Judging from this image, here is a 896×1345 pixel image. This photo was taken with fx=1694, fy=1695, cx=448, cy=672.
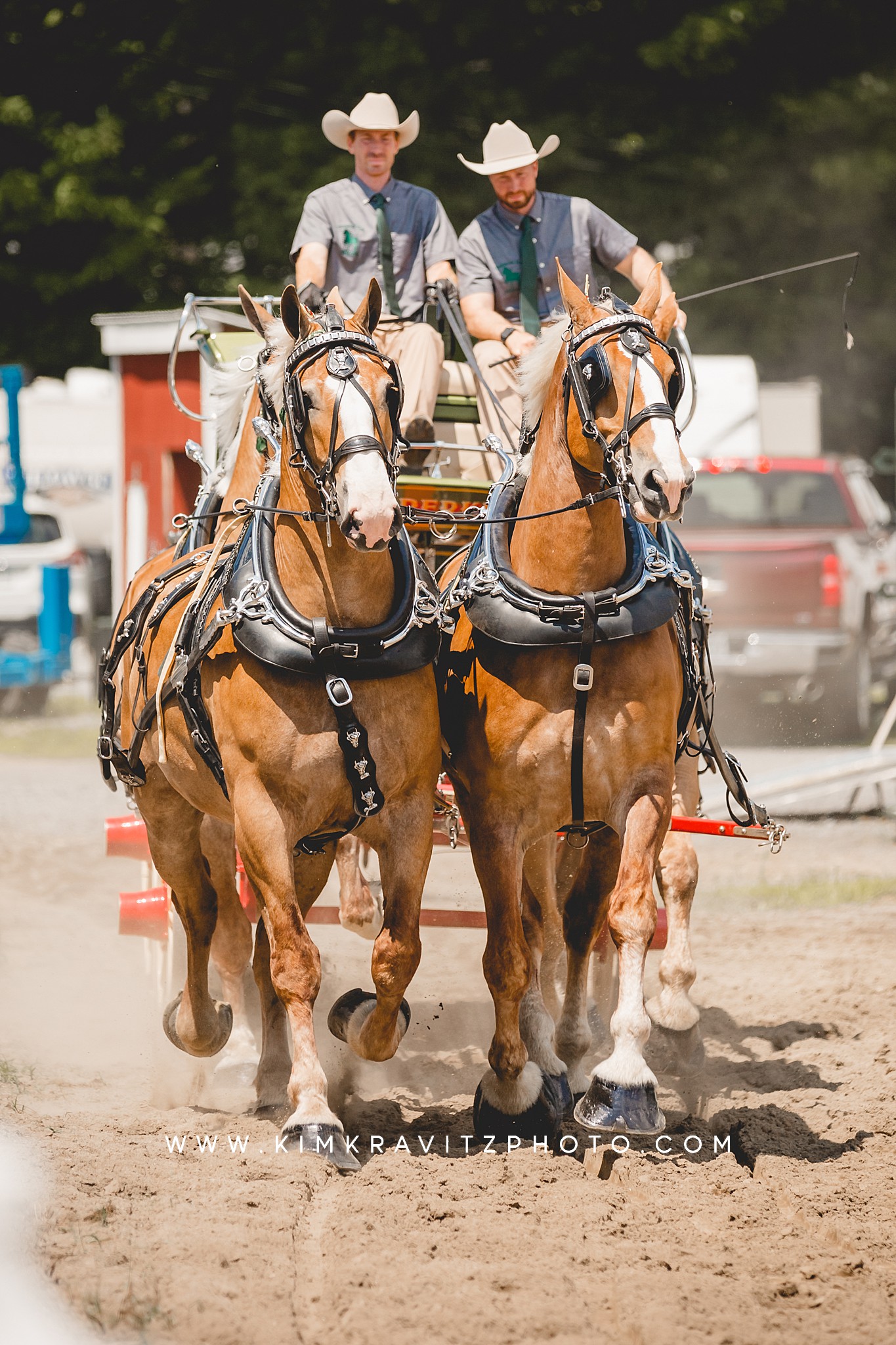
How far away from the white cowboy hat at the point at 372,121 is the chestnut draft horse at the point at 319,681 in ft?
6.95

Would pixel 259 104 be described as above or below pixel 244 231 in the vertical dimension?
above

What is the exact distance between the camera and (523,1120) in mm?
5199

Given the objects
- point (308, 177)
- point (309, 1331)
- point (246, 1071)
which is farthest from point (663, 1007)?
point (308, 177)

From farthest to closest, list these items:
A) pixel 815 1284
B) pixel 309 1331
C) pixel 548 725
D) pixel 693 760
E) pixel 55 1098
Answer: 1. pixel 693 760
2. pixel 55 1098
3. pixel 548 725
4. pixel 815 1284
5. pixel 309 1331

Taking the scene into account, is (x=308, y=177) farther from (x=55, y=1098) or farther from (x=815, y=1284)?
(x=815, y=1284)

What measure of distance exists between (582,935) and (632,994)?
36.6 inches

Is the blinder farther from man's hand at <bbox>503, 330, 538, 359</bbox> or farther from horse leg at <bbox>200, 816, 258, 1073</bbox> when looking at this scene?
horse leg at <bbox>200, 816, 258, 1073</bbox>

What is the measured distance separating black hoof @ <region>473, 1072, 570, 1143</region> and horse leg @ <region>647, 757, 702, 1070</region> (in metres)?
0.96

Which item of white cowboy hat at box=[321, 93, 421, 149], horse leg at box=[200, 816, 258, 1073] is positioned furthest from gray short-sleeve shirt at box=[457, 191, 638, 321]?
horse leg at box=[200, 816, 258, 1073]

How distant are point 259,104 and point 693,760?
1240 cm

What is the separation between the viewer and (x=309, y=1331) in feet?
12.0

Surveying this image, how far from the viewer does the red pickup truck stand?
1391 cm

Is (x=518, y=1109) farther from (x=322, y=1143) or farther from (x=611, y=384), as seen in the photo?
(x=611, y=384)

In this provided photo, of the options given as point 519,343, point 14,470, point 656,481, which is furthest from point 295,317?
point 14,470
